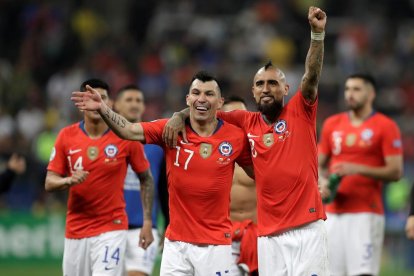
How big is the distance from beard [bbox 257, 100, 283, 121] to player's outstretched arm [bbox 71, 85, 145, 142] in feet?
3.68

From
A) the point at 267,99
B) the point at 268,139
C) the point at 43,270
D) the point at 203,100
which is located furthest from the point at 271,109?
the point at 43,270

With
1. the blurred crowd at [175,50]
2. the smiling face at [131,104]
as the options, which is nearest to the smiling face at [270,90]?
the smiling face at [131,104]

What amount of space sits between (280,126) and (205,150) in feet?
2.46

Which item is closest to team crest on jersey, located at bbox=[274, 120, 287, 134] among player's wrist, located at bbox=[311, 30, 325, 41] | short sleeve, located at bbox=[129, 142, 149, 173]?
player's wrist, located at bbox=[311, 30, 325, 41]

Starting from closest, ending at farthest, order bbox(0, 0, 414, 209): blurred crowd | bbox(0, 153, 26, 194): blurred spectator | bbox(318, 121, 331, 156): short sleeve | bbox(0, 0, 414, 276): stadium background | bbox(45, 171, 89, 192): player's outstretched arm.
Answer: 1. bbox(45, 171, 89, 192): player's outstretched arm
2. bbox(0, 153, 26, 194): blurred spectator
3. bbox(318, 121, 331, 156): short sleeve
4. bbox(0, 0, 414, 276): stadium background
5. bbox(0, 0, 414, 209): blurred crowd

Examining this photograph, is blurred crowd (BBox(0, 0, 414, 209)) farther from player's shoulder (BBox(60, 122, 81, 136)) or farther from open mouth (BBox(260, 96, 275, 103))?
open mouth (BBox(260, 96, 275, 103))

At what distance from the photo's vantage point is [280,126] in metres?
8.80

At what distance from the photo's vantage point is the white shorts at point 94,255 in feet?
33.3

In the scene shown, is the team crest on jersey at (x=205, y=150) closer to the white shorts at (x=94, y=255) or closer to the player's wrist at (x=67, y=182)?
the player's wrist at (x=67, y=182)

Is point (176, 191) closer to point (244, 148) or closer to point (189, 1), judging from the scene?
point (244, 148)

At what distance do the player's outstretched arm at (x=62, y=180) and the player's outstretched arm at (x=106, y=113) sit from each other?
93 cm

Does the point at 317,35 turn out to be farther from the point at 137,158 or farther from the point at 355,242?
the point at 355,242

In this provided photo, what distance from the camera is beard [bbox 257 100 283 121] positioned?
8773 millimetres

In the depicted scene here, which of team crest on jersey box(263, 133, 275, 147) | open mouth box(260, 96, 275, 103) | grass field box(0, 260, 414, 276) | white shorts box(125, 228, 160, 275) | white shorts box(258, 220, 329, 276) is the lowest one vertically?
grass field box(0, 260, 414, 276)
